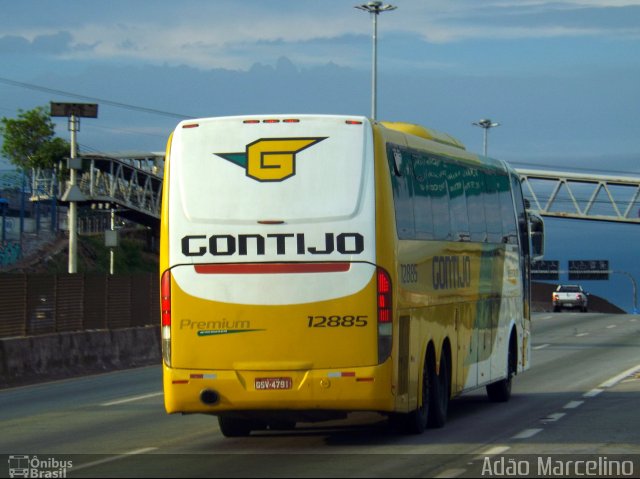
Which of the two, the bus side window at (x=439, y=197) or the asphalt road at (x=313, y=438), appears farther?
the bus side window at (x=439, y=197)

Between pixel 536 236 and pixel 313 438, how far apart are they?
9.23 metres

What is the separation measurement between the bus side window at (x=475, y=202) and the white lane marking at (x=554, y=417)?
2.58 metres

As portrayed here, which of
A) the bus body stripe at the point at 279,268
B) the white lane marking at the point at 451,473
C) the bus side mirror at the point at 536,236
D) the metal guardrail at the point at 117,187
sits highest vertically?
the metal guardrail at the point at 117,187

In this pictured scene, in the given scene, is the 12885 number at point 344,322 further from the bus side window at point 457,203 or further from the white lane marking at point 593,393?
the white lane marking at point 593,393

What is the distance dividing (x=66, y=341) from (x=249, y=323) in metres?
15.1

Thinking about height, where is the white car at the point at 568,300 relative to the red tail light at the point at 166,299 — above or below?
below

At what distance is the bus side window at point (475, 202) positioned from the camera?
18.0m

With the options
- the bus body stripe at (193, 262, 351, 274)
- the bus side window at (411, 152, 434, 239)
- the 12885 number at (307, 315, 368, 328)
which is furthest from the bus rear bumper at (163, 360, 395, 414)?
the bus side window at (411, 152, 434, 239)

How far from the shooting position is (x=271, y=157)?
45.2 feet

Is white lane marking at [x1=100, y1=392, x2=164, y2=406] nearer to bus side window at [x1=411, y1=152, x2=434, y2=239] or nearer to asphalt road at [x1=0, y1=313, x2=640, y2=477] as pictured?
asphalt road at [x1=0, y1=313, x2=640, y2=477]

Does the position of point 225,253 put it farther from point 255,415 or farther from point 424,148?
point 424,148

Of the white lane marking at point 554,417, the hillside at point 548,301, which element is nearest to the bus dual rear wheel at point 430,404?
the white lane marking at point 554,417

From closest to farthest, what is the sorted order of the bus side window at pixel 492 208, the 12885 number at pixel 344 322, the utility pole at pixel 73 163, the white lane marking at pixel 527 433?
the 12885 number at pixel 344 322 → the white lane marking at pixel 527 433 → the bus side window at pixel 492 208 → the utility pole at pixel 73 163

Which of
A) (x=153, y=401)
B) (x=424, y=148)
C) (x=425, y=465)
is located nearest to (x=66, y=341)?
(x=153, y=401)
